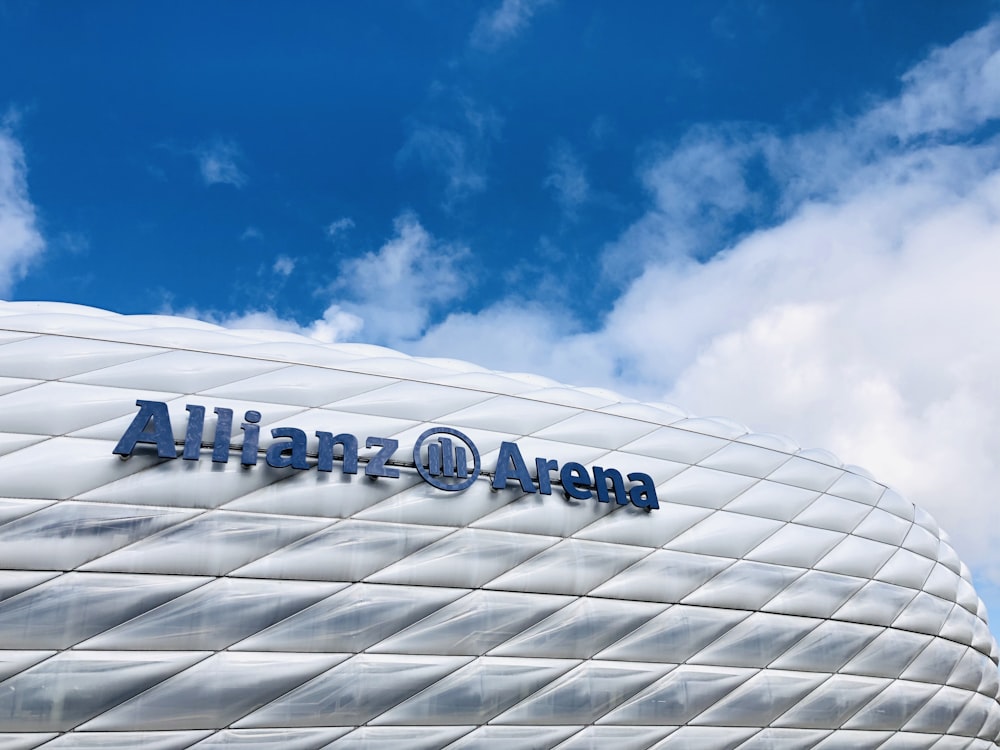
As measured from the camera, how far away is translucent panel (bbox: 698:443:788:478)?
52.5ft

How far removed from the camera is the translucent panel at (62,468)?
32.9 ft

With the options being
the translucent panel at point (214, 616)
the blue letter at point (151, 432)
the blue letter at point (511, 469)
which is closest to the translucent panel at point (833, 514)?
the blue letter at point (511, 469)

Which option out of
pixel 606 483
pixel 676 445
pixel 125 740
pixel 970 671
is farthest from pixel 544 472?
pixel 970 671

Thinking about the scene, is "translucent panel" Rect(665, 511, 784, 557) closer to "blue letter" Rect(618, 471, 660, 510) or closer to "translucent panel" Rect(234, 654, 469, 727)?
"blue letter" Rect(618, 471, 660, 510)

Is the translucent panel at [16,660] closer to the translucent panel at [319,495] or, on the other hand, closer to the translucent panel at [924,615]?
the translucent panel at [319,495]

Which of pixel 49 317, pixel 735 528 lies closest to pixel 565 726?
pixel 735 528

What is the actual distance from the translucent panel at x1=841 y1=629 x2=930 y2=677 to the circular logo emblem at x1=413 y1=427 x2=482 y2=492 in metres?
9.35

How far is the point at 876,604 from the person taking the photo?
1614 cm

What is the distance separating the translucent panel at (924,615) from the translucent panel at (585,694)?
7735 millimetres

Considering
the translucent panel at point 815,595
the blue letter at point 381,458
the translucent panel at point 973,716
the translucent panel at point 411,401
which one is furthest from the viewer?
the translucent panel at point 973,716

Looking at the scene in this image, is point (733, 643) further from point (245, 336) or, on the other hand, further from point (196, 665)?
point (245, 336)

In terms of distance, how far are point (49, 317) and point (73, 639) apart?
566cm

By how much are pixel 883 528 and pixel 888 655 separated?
3354 mm

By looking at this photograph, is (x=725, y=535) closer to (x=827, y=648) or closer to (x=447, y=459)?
(x=827, y=648)
